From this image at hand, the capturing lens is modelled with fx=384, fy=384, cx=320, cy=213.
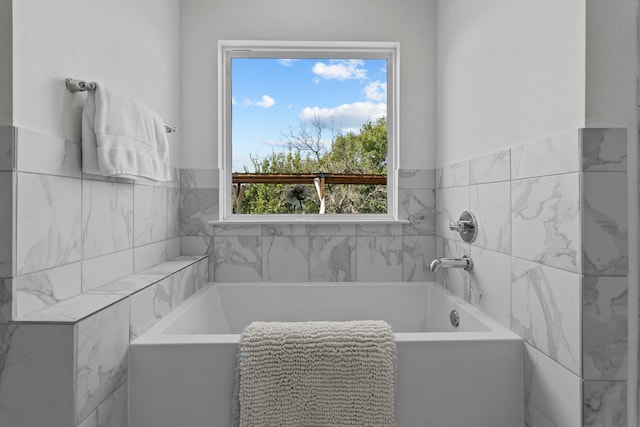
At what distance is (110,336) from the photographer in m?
1.18

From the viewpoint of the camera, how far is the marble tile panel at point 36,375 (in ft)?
3.32

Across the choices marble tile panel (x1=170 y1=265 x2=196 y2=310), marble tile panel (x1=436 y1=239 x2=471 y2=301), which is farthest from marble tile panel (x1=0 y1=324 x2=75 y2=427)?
marble tile panel (x1=436 y1=239 x2=471 y2=301)

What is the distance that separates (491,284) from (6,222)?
1656mm

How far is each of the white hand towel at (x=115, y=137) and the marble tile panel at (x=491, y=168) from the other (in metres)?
1.39

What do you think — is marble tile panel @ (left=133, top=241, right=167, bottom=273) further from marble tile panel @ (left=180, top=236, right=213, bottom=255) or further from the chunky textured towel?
the chunky textured towel

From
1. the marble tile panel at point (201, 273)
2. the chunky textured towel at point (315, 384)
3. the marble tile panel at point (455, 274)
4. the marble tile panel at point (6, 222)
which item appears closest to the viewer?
the marble tile panel at point (6, 222)

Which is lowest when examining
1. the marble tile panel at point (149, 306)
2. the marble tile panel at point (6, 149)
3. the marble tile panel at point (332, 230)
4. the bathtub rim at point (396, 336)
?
the bathtub rim at point (396, 336)

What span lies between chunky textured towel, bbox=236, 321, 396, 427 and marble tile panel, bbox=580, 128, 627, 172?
2.70 ft

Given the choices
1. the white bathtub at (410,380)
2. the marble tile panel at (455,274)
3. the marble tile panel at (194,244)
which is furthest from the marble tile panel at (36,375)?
the marble tile panel at (455,274)

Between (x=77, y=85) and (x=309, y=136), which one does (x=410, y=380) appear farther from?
(x=309, y=136)

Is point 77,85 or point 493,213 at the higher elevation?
point 77,85

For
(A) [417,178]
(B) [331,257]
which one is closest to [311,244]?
(B) [331,257]

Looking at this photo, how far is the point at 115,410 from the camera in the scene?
1.22 metres

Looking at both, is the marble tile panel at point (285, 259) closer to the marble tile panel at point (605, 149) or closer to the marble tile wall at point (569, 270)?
the marble tile wall at point (569, 270)
